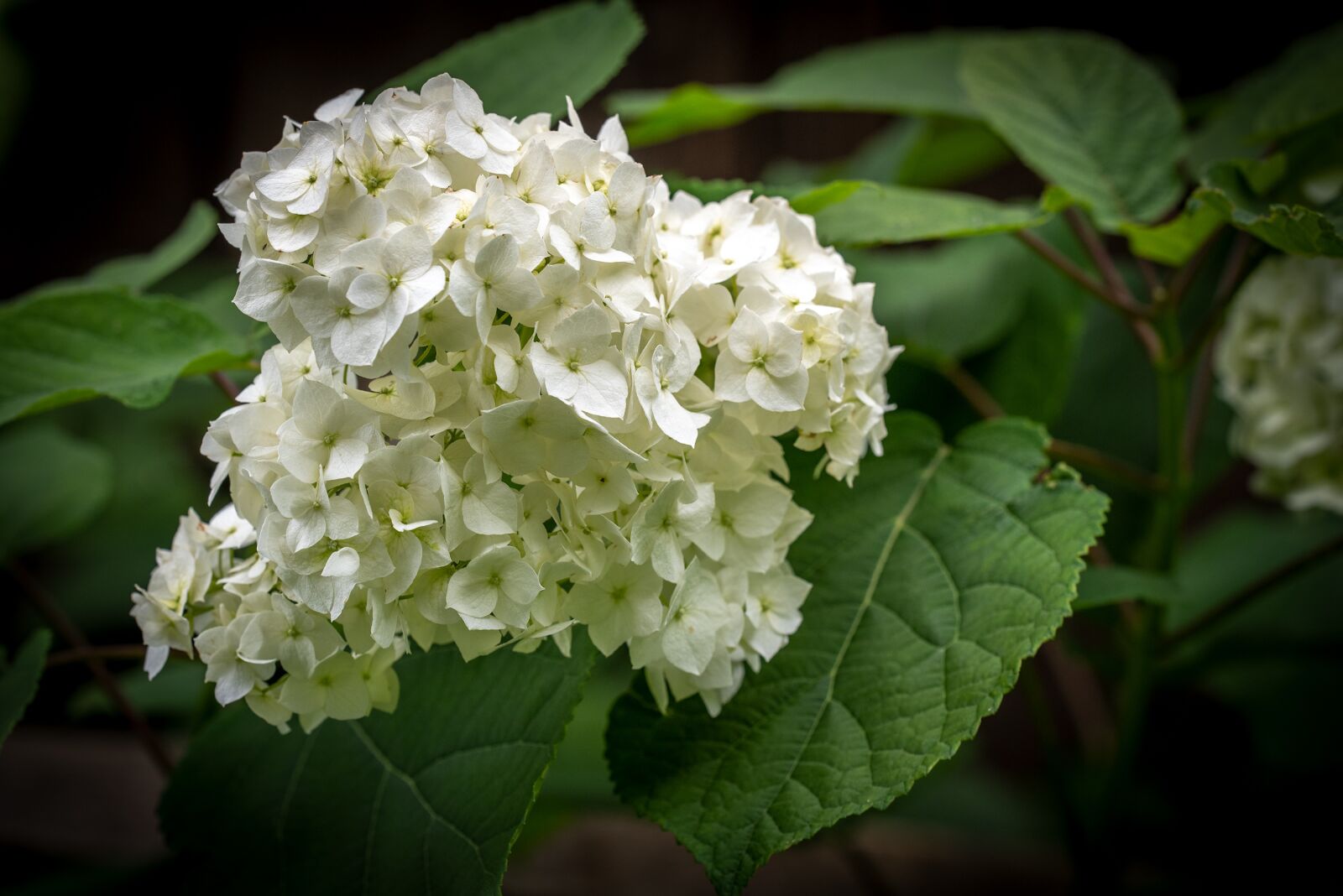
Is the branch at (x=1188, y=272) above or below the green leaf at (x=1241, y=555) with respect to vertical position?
above

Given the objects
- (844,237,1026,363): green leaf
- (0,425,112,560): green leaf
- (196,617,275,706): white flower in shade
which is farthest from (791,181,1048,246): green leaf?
(0,425,112,560): green leaf

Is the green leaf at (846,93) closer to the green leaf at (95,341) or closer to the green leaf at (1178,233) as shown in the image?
the green leaf at (1178,233)

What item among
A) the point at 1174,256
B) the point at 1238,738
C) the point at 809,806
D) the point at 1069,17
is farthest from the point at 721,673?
the point at 1069,17

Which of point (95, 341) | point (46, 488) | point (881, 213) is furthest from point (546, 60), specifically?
point (46, 488)

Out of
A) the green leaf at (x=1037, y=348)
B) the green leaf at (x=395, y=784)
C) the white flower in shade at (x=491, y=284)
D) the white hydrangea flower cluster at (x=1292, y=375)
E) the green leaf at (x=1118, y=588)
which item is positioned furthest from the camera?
the green leaf at (x=1037, y=348)

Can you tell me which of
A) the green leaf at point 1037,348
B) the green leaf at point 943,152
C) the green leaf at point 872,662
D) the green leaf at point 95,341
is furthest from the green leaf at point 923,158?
the green leaf at point 95,341

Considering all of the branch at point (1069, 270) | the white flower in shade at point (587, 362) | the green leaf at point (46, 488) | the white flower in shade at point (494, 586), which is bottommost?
the green leaf at point (46, 488)
